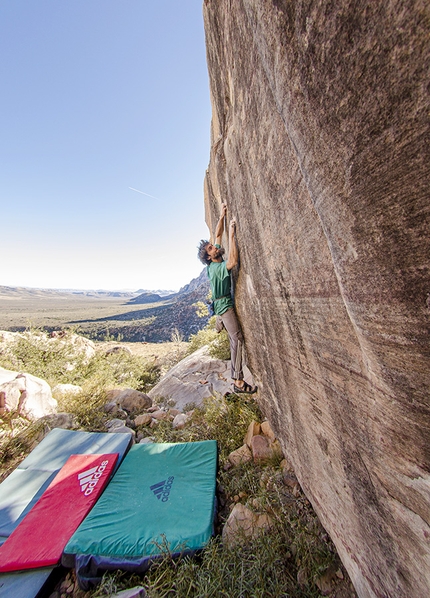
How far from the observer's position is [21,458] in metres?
5.80

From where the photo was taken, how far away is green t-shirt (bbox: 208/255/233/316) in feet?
13.7

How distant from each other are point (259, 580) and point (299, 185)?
4019 mm

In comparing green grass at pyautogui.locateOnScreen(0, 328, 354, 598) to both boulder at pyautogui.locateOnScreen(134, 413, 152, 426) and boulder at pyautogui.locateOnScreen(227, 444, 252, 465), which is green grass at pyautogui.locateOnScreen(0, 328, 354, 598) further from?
boulder at pyautogui.locateOnScreen(134, 413, 152, 426)

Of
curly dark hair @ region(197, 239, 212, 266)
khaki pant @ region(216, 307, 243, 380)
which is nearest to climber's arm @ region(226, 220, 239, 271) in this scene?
curly dark hair @ region(197, 239, 212, 266)

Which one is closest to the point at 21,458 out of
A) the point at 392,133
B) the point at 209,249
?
the point at 209,249

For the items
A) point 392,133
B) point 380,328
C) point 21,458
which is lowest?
point 21,458

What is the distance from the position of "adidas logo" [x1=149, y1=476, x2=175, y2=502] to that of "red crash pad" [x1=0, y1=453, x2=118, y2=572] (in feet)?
3.25

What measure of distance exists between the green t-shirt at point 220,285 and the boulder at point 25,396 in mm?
6592

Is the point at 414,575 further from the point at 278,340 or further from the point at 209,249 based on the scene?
the point at 209,249

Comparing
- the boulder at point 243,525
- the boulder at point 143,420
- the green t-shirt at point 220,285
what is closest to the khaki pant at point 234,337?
the green t-shirt at point 220,285

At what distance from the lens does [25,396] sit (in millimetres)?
7074

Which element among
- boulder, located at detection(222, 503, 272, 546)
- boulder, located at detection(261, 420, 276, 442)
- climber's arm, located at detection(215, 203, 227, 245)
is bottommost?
boulder, located at detection(222, 503, 272, 546)

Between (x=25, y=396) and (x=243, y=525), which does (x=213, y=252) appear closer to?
(x=243, y=525)

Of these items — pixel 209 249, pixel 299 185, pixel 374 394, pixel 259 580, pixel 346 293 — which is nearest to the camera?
pixel 346 293
